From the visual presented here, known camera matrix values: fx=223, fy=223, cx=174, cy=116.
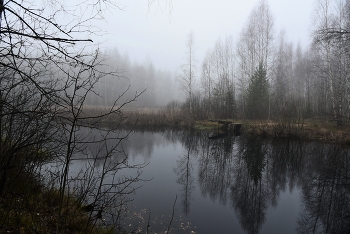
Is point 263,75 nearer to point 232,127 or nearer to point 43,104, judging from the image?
point 232,127

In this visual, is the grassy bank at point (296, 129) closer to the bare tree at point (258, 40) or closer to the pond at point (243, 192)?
the pond at point (243, 192)

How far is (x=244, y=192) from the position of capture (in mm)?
5367

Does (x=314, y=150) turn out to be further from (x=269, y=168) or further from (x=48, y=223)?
(x=48, y=223)

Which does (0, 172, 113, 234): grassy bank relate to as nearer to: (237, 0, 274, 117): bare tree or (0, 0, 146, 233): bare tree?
(0, 0, 146, 233): bare tree

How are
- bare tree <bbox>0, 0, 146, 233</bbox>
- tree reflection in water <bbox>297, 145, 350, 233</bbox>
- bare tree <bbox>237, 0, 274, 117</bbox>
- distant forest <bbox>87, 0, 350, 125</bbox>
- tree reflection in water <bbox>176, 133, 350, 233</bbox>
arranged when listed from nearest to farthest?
bare tree <bbox>0, 0, 146, 233</bbox>, tree reflection in water <bbox>297, 145, 350, 233</bbox>, tree reflection in water <bbox>176, 133, 350, 233</bbox>, distant forest <bbox>87, 0, 350, 125</bbox>, bare tree <bbox>237, 0, 274, 117</bbox>

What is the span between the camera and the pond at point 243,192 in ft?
13.0

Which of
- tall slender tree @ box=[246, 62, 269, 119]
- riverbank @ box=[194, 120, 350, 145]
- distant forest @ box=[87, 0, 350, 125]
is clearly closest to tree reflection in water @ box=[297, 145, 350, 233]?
riverbank @ box=[194, 120, 350, 145]

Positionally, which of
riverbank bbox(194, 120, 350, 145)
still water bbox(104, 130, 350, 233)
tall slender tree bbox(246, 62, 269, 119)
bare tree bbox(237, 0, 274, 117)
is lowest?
still water bbox(104, 130, 350, 233)

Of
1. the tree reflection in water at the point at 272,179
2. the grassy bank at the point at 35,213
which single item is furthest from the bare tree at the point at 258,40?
the grassy bank at the point at 35,213

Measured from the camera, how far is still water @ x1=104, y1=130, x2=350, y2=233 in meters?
3.99

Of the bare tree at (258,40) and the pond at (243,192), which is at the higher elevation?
the bare tree at (258,40)

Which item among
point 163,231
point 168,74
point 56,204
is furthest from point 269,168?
point 168,74

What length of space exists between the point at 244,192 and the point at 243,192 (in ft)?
0.08

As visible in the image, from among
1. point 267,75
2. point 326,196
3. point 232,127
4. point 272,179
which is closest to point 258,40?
point 267,75
